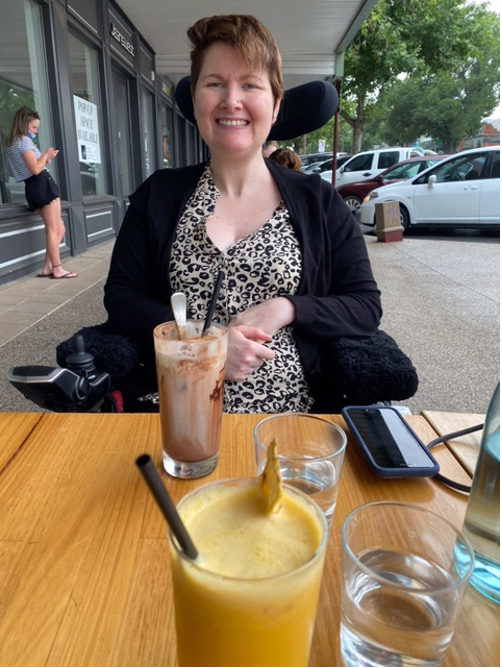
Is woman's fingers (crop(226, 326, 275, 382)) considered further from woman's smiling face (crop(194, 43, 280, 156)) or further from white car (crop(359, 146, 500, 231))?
white car (crop(359, 146, 500, 231))

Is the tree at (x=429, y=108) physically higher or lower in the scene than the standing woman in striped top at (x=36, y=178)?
higher

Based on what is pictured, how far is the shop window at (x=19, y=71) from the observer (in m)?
4.75

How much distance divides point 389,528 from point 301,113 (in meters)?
1.63

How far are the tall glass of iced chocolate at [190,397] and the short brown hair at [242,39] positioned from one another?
3.30 feet

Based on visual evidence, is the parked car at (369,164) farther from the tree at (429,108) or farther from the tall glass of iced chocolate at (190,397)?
the tall glass of iced chocolate at (190,397)

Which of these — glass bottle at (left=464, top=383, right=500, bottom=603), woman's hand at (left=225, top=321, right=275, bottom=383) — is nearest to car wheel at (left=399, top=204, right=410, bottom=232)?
woman's hand at (left=225, top=321, right=275, bottom=383)

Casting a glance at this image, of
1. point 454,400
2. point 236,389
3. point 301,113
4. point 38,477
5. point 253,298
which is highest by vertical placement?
point 301,113

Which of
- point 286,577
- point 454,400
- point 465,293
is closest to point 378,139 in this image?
point 465,293

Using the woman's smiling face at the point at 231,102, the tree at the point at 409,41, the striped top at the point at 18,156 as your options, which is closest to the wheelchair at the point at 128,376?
the woman's smiling face at the point at 231,102

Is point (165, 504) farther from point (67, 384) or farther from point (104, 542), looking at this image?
point (67, 384)

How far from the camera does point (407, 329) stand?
4215mm

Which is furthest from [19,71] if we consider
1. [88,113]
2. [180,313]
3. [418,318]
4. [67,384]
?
[180,313]

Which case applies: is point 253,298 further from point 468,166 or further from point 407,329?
point 468,166

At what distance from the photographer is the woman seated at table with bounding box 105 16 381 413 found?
1.49m
